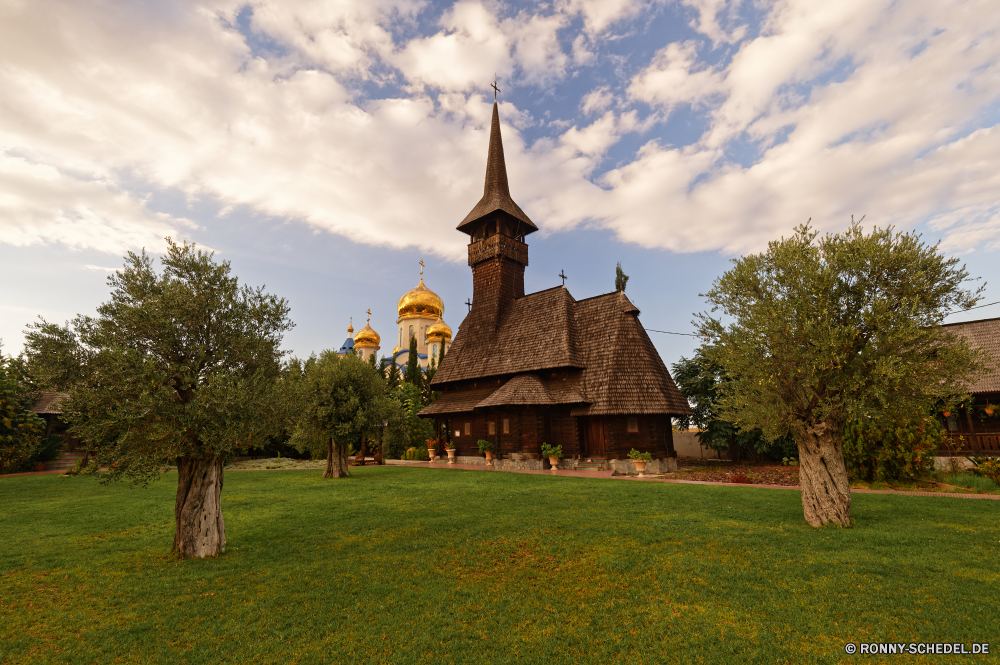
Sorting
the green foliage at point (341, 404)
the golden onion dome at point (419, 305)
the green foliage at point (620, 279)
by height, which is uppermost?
the golden onion dome at point (419, 305)

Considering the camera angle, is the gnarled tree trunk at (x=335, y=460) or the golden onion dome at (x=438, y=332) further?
the golden onion dome at (x=438, y=332)

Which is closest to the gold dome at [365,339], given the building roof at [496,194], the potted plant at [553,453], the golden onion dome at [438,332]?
the golden onion dome at [438,332]

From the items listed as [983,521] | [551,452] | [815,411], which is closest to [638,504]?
[815,411]

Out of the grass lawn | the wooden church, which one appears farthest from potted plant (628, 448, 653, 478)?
the grass lawn

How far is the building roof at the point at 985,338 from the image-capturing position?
59.9ft

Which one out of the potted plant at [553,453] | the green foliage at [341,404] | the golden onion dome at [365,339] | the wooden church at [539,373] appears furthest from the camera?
the golden onion dome at [365,339]

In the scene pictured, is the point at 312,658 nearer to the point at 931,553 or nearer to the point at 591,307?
the point at 931,553

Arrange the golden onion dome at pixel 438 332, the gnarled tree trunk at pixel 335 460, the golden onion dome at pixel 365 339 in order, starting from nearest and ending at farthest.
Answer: the gnarled tree trunk at pixel 335 460
the golden onion dome at pixel 438 332
the golden onion dome at pixel 365 339

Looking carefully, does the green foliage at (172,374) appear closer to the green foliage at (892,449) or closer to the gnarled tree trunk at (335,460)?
the gnarled tree trunk at (335,460)

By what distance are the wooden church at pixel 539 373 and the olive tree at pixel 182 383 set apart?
15733 millimetres

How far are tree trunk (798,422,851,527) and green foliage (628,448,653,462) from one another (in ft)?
33.9

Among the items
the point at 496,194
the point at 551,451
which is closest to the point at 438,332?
the point at 496,194

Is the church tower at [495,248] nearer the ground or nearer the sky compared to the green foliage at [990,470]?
nearer the sky

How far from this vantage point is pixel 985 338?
20.5 m
